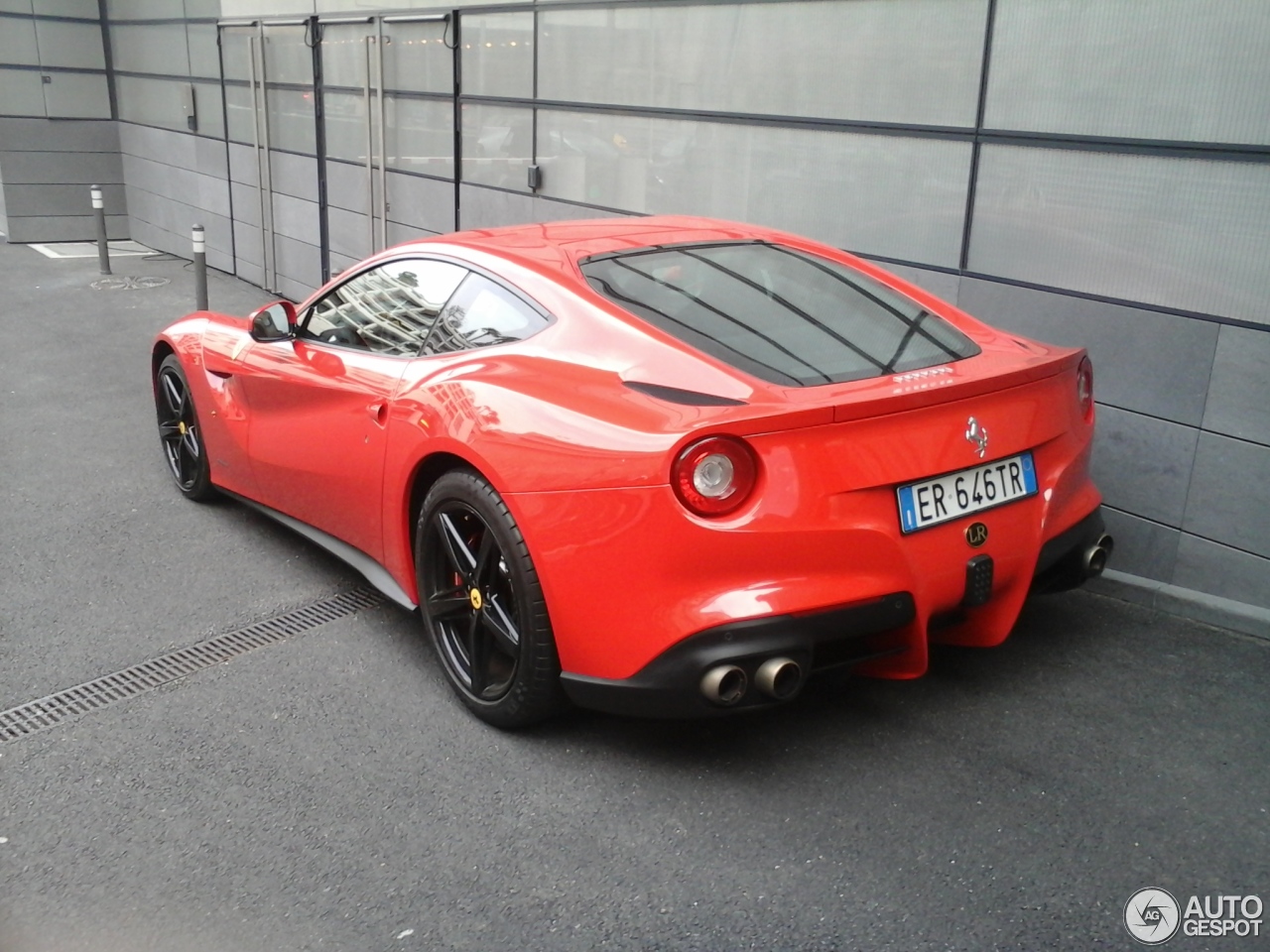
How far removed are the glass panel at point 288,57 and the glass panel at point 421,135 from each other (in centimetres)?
164

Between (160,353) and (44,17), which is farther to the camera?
(44,17)

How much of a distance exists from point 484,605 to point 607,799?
0.71 meters

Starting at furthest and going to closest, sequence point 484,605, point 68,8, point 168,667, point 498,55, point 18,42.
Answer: point 68,8 → point 18,42 → point 498,55 → point 168,667 → point 484,605

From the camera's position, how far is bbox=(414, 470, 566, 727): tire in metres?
3.29

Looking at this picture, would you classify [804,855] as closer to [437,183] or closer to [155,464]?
[155,464]

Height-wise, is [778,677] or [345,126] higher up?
[345,126]

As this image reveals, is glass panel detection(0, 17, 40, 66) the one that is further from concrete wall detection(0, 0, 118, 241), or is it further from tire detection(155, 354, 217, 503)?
tire detection(155, 354, 217, 503)

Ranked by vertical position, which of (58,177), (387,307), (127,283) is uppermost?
(387,307)

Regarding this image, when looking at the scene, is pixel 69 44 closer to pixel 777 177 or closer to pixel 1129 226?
pixel 777 177

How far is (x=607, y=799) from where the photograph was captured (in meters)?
3.24

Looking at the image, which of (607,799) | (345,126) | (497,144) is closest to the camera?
(607,799)

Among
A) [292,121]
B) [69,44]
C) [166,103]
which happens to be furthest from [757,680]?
[69,44]

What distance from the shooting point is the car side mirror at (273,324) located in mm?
4715

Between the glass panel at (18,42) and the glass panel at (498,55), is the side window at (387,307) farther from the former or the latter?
the glass panel at (18,42)
